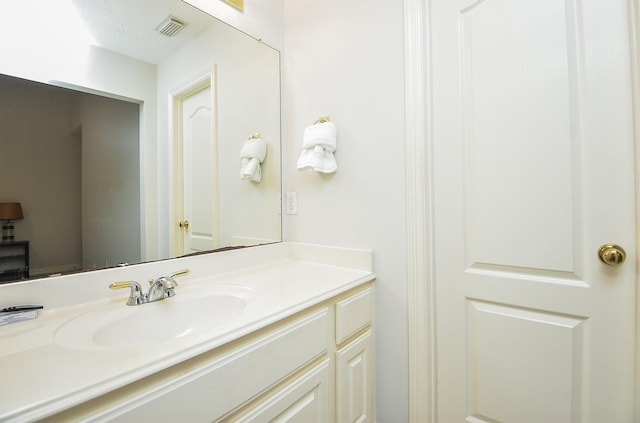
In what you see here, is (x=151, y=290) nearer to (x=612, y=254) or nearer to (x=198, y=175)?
(x=198, y=175)

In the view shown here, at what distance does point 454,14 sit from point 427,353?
1.39m

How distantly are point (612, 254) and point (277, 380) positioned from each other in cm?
106

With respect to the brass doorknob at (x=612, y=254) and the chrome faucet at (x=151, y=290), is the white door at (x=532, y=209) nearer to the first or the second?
the brass doorknob at (x=612, y=254)

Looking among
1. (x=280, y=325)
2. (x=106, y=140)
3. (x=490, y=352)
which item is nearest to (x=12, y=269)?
(x=106, y=140)

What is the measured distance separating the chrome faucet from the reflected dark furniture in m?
0.22

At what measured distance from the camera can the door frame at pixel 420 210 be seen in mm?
1097

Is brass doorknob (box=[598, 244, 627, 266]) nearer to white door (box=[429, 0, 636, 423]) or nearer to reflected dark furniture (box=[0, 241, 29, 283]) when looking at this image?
white door (box=[429, 0, 636, 423])

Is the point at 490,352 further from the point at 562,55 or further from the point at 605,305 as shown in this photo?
the point at 562,55

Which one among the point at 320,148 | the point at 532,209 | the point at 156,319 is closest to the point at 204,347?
the point at 156,319

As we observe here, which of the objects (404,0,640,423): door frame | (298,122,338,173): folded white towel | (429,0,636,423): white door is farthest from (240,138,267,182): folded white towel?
(429,0,636,423): white door

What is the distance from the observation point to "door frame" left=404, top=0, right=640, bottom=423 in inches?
43.2

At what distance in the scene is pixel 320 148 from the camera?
1.26 meters

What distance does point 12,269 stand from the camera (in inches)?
29.1

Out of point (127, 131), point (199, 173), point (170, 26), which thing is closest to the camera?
point (127, 131)
